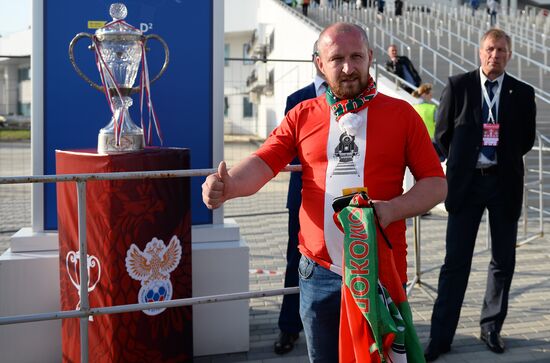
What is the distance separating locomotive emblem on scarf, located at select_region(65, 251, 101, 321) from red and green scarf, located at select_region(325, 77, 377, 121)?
68.4 inches

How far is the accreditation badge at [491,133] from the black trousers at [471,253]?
0.21 metres

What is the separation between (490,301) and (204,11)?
2.76m

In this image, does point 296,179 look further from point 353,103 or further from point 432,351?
point 353,103

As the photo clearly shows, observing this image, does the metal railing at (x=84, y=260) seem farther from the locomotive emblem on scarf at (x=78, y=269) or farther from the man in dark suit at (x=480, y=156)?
the man in dark suit at (x=480, y=156)

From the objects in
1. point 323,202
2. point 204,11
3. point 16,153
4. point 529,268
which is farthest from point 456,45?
point 323,202

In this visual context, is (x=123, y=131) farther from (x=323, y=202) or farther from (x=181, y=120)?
(x=323, y=202)

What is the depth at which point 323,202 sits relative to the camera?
229cm

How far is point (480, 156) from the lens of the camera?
12.8 feet

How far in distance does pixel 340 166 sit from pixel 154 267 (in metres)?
1.62

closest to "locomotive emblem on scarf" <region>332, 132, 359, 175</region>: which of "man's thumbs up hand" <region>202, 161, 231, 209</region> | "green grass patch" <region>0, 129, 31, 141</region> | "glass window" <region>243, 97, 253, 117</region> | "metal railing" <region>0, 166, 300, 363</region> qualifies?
"man's thumbs up hand" <region>202, 161, 231, 209</region>

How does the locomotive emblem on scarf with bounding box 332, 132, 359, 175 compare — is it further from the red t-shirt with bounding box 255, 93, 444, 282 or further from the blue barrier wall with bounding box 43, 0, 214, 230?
the blue barrier wall with bounding box 43, 0, 214, 230

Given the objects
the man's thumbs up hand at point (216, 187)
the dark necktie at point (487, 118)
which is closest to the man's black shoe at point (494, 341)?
the dark necktie at point (487, 118)

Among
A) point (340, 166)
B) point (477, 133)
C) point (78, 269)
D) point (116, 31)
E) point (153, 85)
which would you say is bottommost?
point (78, 269)

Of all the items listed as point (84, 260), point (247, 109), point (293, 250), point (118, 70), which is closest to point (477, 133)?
point (293, 250)
